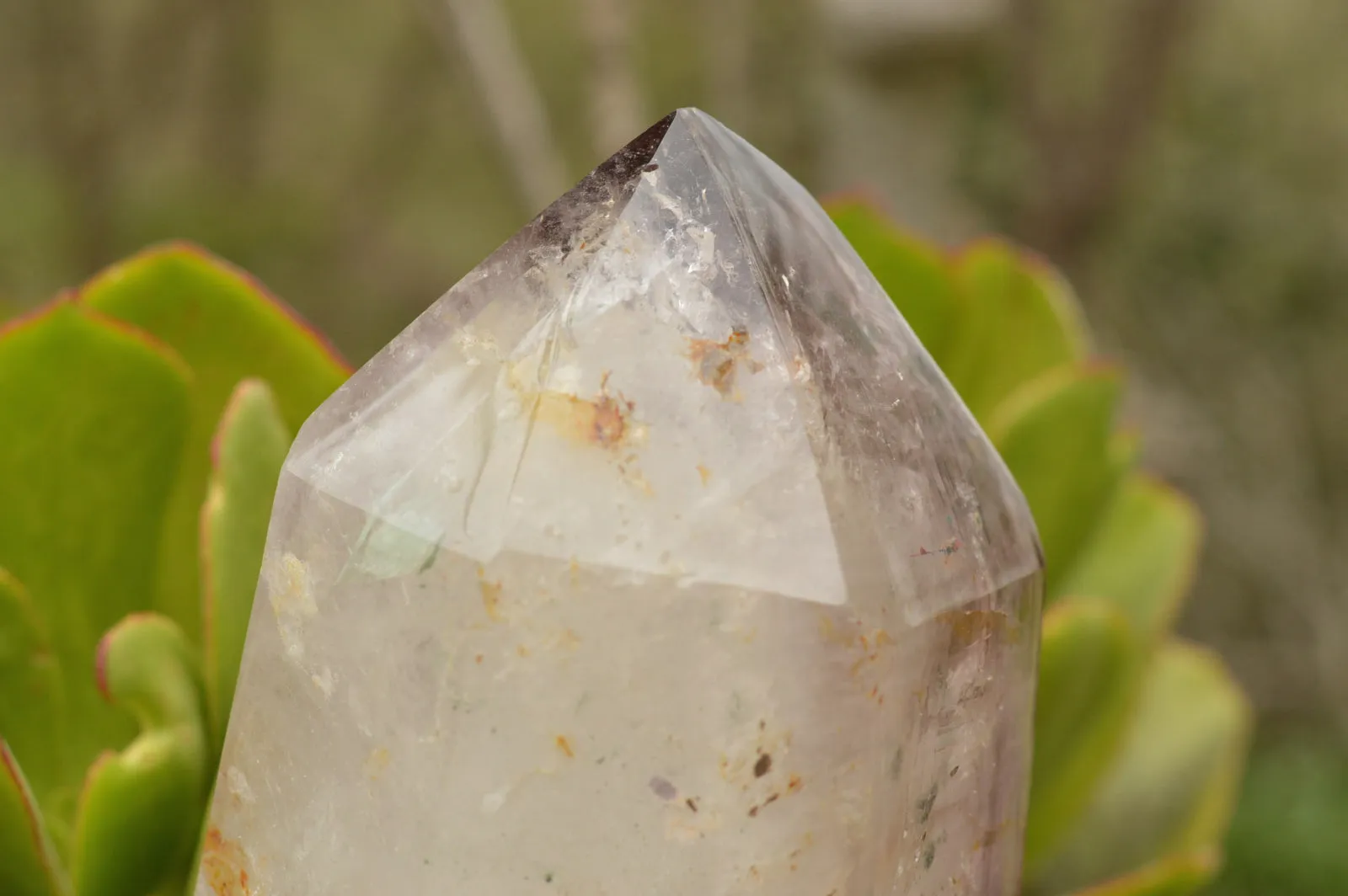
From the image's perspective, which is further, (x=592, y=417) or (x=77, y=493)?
(x=77, y=493)

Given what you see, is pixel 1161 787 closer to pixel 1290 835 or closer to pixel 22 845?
pixel 22 845

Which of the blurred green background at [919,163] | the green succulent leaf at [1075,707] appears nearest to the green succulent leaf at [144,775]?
the green succulent leaf at [1075,707]

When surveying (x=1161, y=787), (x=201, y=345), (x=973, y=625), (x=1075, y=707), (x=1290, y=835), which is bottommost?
(x=1290, y=835)

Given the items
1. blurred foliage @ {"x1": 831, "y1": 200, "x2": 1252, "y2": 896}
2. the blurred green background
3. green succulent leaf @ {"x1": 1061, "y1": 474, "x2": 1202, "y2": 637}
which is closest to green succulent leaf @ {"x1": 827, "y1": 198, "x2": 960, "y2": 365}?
blurred foliage @ {"x1": 831, "y1": 200, "x2": 1252, "y2": 896}

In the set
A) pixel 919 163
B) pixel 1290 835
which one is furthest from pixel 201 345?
pixel 1290 835

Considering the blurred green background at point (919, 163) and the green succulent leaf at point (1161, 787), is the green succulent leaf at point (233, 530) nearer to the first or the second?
the green succulent leaf at point (1161, 787)

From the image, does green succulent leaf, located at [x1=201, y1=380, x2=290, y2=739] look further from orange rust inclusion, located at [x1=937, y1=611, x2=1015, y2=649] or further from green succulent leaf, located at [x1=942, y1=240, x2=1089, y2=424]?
green succulent leaf, located at [x1=942, y1=240, x2=1089, y2=424]

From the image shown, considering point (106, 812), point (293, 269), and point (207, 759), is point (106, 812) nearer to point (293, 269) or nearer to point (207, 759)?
point (207, 759)
